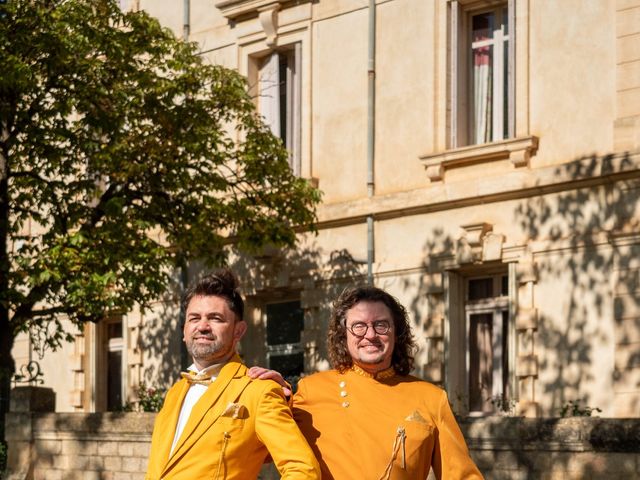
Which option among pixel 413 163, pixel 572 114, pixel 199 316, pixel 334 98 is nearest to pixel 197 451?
pixel 199 316

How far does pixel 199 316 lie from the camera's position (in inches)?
220

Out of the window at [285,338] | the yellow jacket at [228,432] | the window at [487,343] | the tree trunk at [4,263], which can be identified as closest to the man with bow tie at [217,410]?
the yellow jacket at [228,432]

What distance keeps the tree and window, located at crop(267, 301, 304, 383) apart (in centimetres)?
242

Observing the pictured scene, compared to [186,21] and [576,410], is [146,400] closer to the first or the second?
[186,21]

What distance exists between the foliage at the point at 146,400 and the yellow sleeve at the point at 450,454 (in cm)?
1381

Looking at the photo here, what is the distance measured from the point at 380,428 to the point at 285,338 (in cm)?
1503

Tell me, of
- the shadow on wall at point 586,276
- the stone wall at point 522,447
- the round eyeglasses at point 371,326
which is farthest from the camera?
the shadow on wall at point 586,276

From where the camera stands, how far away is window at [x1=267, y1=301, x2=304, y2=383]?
66.8ft

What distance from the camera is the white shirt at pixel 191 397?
5.65 m

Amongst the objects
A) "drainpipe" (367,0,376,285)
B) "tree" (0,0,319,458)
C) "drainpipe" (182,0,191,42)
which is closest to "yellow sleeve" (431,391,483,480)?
"tree" (0,0,319,458)

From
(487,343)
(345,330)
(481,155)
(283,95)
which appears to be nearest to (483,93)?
(481,155)

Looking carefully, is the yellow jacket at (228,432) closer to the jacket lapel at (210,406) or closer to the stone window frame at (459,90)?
the jacket lapel at (210,406)

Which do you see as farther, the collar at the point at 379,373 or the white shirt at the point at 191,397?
the collar at the point at 379,373

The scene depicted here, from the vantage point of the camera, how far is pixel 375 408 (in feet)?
18.7
